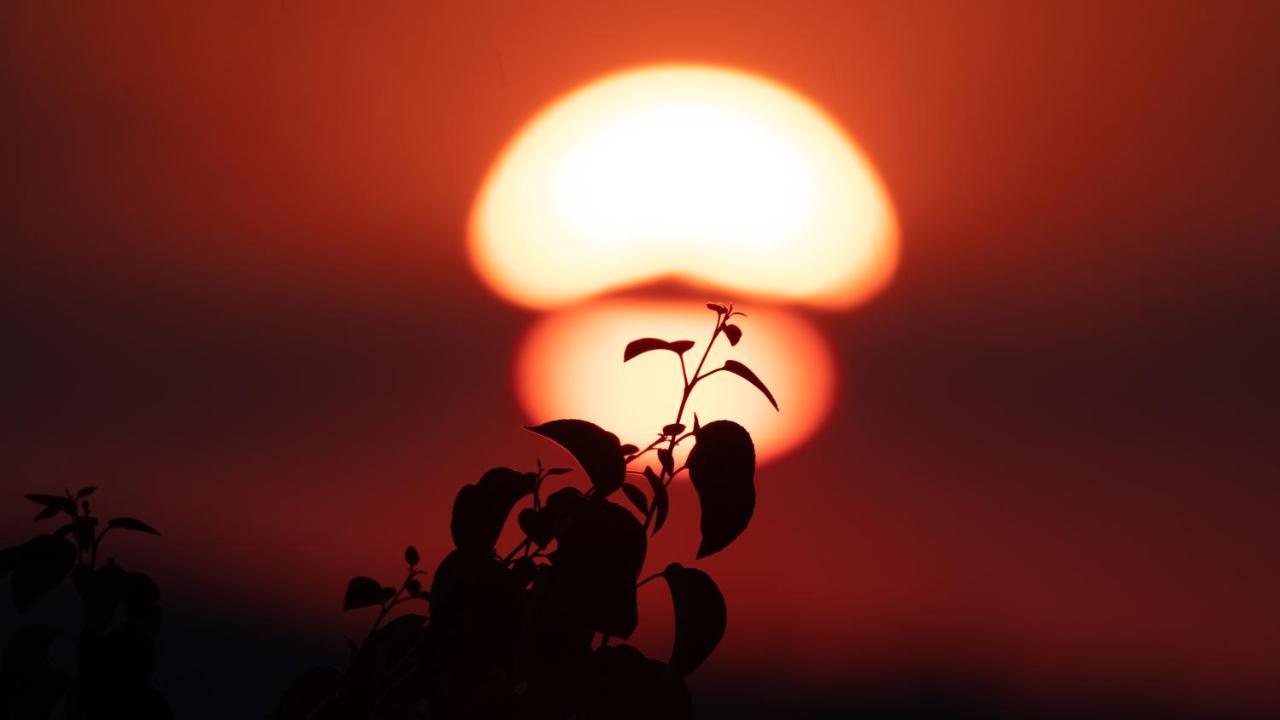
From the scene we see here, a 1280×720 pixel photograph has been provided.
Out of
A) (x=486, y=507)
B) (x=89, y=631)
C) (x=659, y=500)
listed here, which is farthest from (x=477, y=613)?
(x=89, y=631)

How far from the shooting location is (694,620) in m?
0.95

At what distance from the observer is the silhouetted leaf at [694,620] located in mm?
946

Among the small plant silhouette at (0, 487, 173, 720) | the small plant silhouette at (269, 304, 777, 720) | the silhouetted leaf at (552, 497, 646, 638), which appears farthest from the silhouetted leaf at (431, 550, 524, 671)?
the small plant silhouette at (0, 487, 173, 720)

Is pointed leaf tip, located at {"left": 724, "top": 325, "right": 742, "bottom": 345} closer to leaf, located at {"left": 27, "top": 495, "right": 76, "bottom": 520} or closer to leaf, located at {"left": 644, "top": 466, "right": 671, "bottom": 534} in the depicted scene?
leaf, located at {"left": 644, "top": 466, "right": 671, "bottom": 534}

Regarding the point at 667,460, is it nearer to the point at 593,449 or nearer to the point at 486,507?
the point at 593,449

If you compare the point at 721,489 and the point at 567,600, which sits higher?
the point at 721,489

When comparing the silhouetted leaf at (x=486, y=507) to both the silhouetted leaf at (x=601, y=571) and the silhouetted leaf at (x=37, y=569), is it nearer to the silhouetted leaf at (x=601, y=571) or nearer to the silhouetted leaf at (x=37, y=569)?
the silhouetted leaf at (x=601, y=571)

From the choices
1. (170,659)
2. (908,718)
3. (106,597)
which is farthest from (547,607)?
(908,718)

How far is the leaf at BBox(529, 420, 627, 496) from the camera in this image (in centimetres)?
99

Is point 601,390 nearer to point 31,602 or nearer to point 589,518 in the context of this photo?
point 31,602

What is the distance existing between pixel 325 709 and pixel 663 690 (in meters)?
0.46

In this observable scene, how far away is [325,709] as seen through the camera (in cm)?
120

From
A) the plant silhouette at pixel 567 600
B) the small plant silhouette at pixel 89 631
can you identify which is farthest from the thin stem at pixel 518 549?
the small plant silhouette at pixel 89 631

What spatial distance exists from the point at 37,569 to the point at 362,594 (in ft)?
1.38
